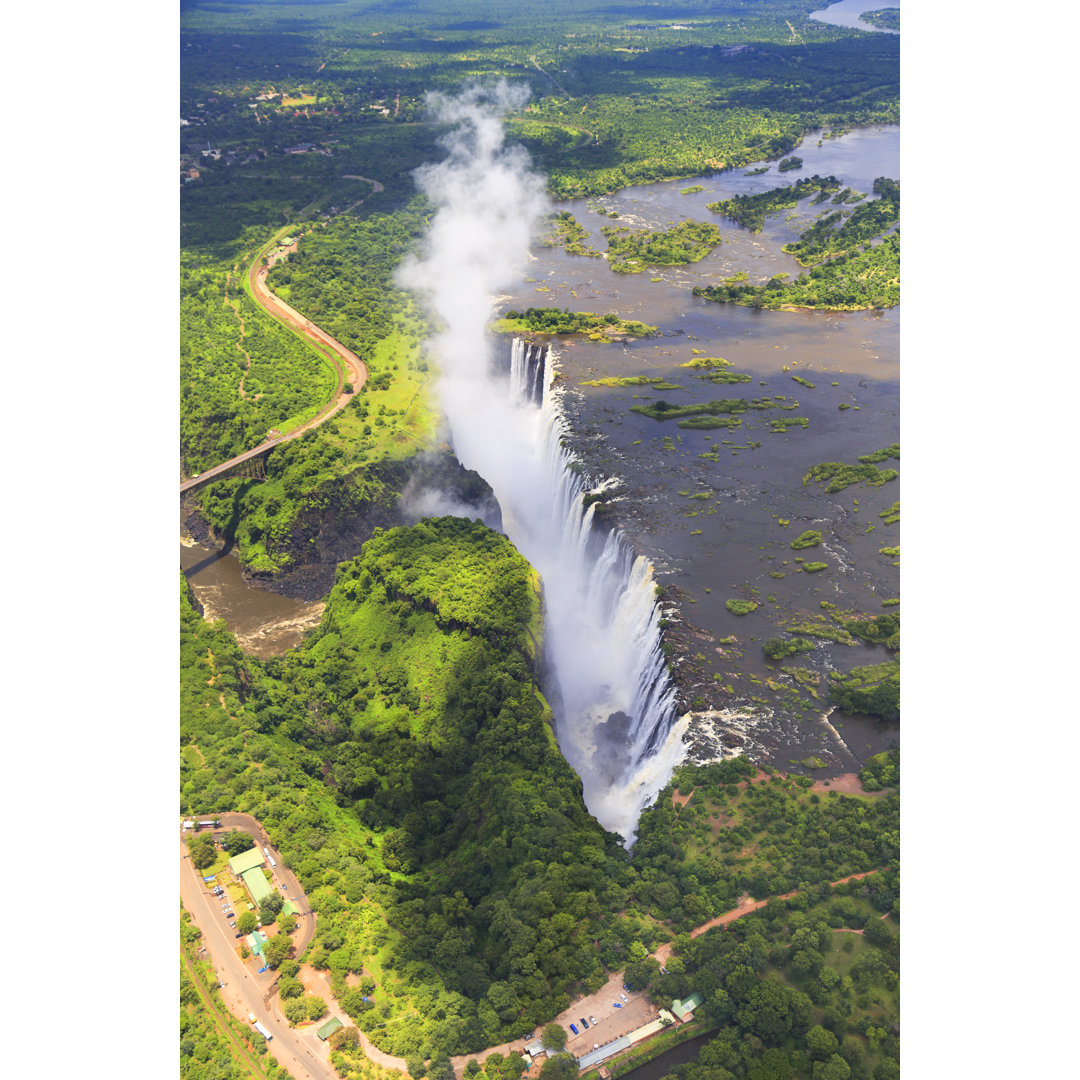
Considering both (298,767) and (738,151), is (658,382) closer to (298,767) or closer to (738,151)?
(298,767)

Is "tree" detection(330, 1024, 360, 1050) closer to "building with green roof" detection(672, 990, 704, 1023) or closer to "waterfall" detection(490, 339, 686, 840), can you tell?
"building with green roof" detection(672, 990, 704, 1023)

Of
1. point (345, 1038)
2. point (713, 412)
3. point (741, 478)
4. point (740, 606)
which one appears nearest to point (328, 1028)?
point (345, 1038)

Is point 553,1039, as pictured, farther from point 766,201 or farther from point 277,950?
Result: point 766,201

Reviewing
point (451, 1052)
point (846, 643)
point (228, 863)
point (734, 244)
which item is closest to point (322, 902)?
point (228, 863)

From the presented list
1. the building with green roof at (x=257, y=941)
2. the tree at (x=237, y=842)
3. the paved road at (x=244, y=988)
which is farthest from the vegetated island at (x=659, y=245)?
the building with green roof at (x=257, y=941)

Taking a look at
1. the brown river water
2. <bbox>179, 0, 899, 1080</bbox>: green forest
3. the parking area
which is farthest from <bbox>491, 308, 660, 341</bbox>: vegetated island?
the parking area

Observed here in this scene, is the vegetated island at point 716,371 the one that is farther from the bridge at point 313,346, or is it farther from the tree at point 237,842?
the tree at point 237,842
